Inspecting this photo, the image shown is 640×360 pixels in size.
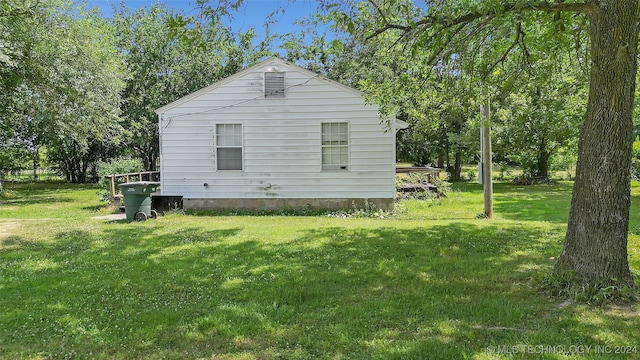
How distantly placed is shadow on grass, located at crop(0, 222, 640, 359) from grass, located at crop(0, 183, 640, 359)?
2 cm

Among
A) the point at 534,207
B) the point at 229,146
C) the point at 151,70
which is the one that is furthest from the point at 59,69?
the point at 534,207

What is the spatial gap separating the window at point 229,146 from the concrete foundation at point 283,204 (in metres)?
1.03

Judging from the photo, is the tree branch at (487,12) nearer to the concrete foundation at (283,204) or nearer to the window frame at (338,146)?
the window frame at (338,146)

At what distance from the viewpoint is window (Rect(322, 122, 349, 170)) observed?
445 inches

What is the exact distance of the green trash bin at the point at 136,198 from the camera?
10.0m

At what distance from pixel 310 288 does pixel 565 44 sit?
5585 millimetres

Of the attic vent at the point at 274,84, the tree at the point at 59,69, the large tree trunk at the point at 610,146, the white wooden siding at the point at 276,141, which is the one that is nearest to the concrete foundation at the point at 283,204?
the white wooden siding at the point at 276,141

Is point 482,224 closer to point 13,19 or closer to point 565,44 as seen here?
point 565,44

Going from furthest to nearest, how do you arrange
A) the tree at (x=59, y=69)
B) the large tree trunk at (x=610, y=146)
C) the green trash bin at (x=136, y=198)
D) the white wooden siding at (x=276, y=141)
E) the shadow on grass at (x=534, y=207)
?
the tree at (x=59, y=69) < the white wooden siding at (x=276, y=141) < the shadow on grass at (x=534, y=207) < the green trash bin at (x=136, y=198) < the large tree trunk at (x=610, y=146)

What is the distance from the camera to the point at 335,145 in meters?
11.3

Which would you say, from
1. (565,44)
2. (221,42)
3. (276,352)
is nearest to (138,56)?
(221,42)

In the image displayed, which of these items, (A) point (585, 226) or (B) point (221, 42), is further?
(B) point (221, 42)

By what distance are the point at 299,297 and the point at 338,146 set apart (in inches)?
288

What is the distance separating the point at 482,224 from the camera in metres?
8.93
